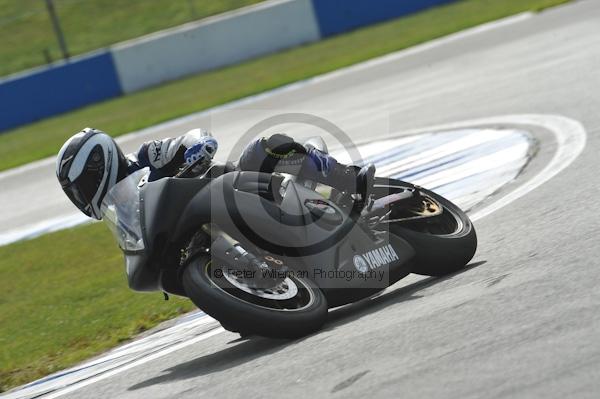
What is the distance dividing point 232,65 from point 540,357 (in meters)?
20.1

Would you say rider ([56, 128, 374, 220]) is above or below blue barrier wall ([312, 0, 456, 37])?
above

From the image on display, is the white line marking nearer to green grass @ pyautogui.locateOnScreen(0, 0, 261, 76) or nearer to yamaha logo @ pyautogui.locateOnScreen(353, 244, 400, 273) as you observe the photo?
yamaha logo @ pyautogui.locateOnScreen(353, 244, 400, 273)

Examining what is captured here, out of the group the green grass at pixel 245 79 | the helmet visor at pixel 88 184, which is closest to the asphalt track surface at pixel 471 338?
the helmet visor at pixel 88 184

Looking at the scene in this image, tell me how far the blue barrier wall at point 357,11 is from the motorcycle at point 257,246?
18413 mm

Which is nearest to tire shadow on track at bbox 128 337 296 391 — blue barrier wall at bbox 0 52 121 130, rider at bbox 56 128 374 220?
rider at bbox 56 128 374 220

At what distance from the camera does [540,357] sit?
3.66 meters

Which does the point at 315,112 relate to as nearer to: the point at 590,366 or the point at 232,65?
the point at 232,65

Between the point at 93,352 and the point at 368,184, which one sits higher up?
the point at 368,184

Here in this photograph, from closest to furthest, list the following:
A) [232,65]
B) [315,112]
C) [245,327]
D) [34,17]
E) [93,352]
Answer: [245,327], [93,352], [315,112], [232,65], [34,17]

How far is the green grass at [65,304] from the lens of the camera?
6.85m

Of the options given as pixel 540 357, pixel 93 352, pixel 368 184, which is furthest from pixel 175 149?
pixel 540 357

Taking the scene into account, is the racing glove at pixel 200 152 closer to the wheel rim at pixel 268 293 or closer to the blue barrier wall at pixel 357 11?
the wheel rim at pixel 268 293

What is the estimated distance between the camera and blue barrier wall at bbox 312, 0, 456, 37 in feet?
77.2

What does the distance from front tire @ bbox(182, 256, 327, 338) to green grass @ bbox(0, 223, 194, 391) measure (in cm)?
192
